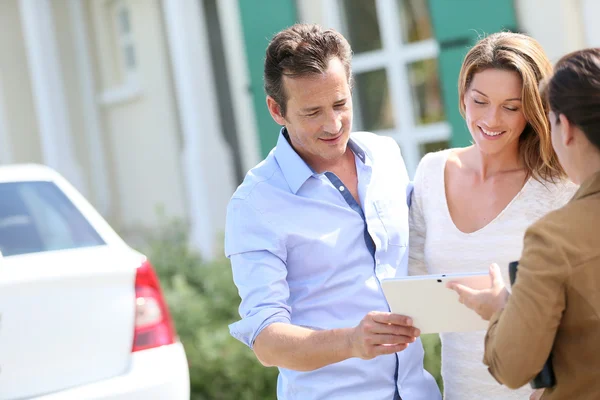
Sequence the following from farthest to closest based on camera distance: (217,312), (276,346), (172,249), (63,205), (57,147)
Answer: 1. (57,147)
2. (172,249)
3. (217,312)
4. (63,205)
5. (276,346)

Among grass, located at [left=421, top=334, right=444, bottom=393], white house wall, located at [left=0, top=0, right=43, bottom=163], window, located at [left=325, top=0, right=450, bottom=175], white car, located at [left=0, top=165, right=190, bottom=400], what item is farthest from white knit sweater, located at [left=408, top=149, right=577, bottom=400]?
white house wall, located at [left=0, top=0, right=43, bottom=163]

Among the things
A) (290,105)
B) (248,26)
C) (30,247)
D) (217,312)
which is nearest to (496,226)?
(290,105)

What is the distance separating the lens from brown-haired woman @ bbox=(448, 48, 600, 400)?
147 centimetres

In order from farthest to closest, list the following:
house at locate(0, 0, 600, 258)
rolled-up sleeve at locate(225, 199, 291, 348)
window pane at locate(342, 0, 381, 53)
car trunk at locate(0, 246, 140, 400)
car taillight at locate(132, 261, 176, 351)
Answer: window pane at locate(342, 0, 381, 53)
house at locate(0, 0, 600, 258)
car taillight at locate(132, 261, 176, 351)
car trunk at locate(0, 246, 140, 400)
rolled-up sleeve at locate(225, 199, 291, 348)

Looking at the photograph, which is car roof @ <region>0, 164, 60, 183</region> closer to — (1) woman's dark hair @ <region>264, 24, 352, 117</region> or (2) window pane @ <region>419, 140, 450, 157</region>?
(1) woman's dark hair @ <region>264, 24, 352, 117</region>

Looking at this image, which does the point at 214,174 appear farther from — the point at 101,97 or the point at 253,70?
the point at 101,97

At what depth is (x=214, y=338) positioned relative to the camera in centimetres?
513

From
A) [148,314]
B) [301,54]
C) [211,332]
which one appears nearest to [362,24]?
[211,332]

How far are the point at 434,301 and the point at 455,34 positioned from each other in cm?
395

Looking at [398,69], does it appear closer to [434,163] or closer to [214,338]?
[214,338]

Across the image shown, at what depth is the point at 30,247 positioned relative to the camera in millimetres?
3393

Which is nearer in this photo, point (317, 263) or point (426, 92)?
point (317, 263)

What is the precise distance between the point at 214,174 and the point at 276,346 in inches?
215

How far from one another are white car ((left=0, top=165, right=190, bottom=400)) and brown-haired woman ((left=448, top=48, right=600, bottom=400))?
1879mm
